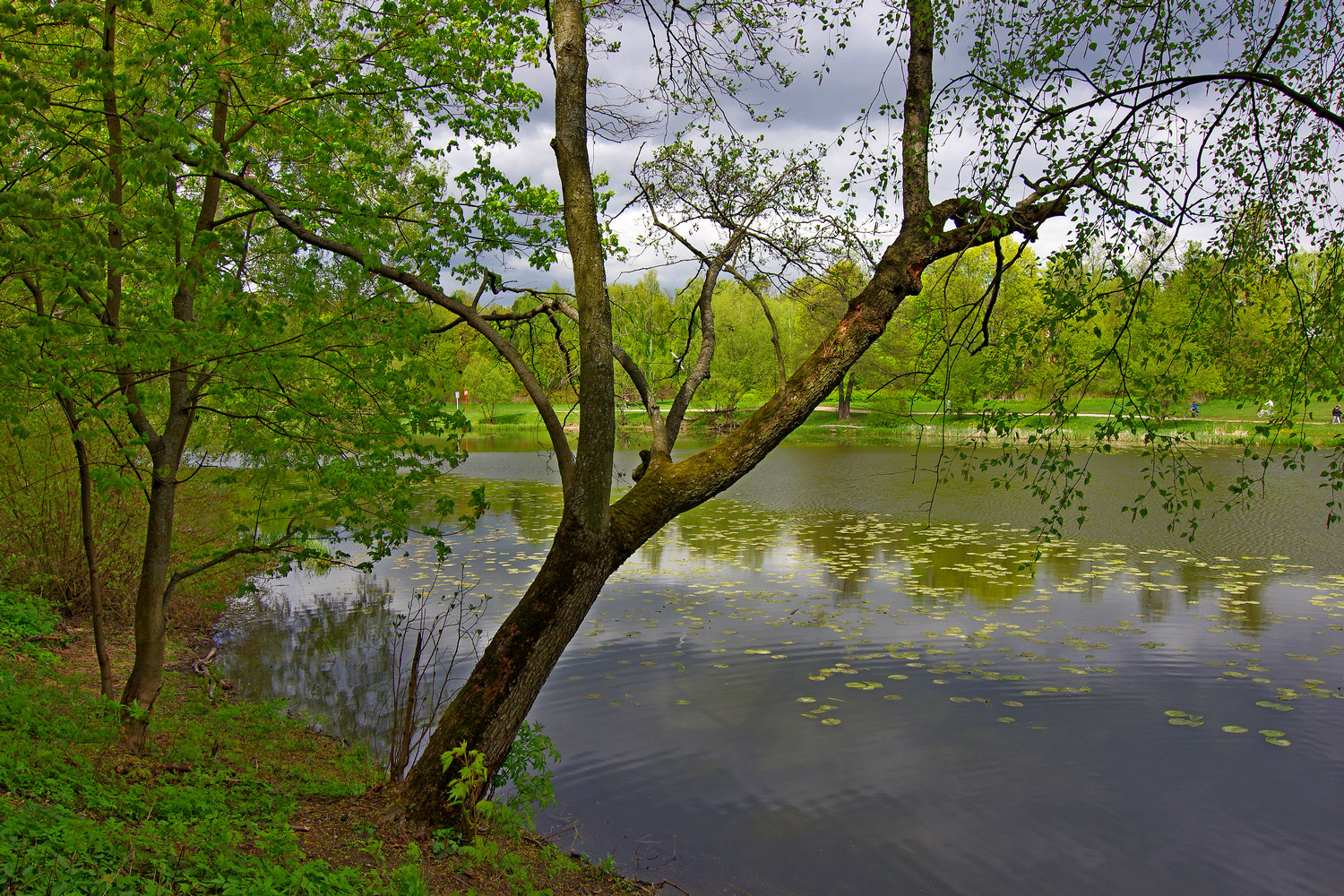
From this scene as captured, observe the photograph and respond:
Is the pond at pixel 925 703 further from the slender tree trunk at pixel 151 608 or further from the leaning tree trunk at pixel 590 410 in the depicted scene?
the slender tree trunk at pixel 151 608

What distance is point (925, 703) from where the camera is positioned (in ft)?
26.8

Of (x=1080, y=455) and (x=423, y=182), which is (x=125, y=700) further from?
(x=1080, y=455)

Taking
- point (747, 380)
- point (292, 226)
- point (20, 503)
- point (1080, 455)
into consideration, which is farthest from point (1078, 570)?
point (747, 380)

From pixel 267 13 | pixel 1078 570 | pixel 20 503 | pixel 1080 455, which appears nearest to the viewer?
pixel 267 13

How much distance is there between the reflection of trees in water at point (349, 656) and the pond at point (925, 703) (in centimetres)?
5

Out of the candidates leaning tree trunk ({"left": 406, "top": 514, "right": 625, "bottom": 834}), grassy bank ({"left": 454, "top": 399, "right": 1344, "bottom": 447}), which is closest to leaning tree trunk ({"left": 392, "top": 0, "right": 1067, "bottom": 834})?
leaning tree trunk ({"left": 406, "top": 514, "right": 625, "bottom": 834})

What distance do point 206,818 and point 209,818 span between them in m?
0.05

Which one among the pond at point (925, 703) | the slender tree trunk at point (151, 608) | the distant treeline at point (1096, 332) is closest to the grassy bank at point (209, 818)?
the slender tree trunk at point (151, 608)

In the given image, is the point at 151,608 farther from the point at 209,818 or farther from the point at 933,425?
the point at 933,425

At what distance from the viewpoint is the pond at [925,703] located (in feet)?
18.9

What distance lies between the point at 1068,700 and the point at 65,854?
323 inches

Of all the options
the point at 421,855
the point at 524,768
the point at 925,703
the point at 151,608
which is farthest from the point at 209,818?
the point at 925,703

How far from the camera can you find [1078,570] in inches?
536

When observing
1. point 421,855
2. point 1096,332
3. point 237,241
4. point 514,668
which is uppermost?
point 237,241
